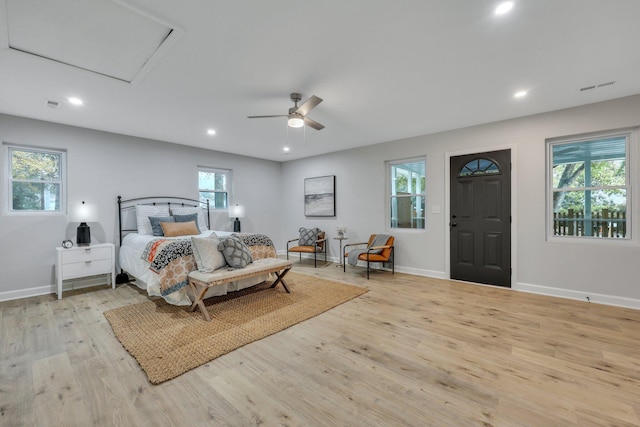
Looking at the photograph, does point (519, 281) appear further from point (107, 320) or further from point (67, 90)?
point (67, 90)

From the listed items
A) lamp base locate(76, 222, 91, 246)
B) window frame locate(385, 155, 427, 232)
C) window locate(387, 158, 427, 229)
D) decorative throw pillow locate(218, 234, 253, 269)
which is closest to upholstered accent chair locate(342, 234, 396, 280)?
window frame locate(385, 155, 427, 232)

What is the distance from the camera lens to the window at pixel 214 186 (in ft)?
18.7

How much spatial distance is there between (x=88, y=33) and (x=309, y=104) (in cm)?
180

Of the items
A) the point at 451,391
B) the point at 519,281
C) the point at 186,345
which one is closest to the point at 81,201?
the point at 186,345

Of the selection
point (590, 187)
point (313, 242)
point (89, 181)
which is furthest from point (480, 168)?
point (89, 181)

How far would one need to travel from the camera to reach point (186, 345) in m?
2.31

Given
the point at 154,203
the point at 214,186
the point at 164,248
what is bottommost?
the point at 164,248

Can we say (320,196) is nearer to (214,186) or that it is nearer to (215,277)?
(214,186)

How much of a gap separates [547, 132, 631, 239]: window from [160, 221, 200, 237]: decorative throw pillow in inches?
214


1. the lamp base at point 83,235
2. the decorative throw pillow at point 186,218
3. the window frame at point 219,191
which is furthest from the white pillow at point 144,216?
the window frame at point 219,191

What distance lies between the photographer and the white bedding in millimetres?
3191

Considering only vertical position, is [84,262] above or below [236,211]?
below

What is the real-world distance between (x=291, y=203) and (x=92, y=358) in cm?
511

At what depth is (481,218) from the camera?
161 inches
